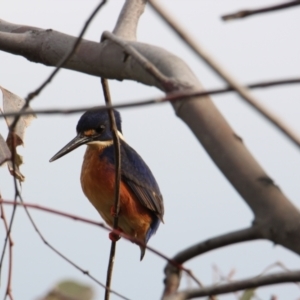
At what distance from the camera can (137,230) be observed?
489 cm

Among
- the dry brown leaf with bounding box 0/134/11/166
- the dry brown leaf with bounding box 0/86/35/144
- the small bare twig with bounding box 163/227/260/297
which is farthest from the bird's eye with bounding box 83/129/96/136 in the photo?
the small bare twig with bounding box 163/227/260/297

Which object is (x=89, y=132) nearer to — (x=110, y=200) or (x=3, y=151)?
(x=110, y=200)

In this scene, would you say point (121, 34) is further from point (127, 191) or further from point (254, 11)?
point (127, 191)

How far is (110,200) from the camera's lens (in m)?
4.74

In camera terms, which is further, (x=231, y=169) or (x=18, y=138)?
(x=18, y=138)

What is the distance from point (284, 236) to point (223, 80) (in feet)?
1.07

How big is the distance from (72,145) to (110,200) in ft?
1.39

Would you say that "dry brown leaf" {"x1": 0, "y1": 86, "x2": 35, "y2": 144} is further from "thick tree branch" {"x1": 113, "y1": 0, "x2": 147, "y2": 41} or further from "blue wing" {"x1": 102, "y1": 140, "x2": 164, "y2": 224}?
"blue wing" {"x1": 102, "y1": 140, "x2": 164, "y2": 224}

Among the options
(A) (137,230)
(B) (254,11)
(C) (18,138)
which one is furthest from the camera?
(A) (137,230)

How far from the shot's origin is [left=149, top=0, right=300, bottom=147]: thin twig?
109 centimetres

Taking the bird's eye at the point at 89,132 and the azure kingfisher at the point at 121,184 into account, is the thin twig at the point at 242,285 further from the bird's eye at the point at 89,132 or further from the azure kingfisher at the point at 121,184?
the bird's eye at the point at 89,132

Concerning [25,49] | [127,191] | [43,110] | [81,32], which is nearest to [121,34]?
[25,49]

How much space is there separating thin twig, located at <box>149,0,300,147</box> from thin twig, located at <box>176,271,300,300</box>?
0.73 ft

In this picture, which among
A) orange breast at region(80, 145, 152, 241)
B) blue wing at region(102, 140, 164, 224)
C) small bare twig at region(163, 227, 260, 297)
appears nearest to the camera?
small bare twig at region(163, 227, 260, 297)
